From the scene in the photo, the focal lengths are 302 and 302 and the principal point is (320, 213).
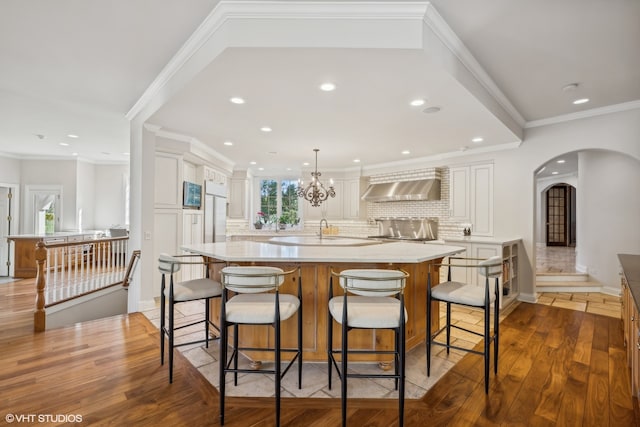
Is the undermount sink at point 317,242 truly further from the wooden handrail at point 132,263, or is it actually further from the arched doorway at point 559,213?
the arched doorway at point 559,213

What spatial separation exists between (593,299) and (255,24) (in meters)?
6.23

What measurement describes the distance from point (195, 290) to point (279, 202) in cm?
575

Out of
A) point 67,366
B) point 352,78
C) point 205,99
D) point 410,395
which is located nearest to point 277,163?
point 205,99

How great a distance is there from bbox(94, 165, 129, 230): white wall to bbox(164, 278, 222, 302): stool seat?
22.6 feet

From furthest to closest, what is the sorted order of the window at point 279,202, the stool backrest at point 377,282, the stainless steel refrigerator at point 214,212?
1. the window at point 279,202
2. the stainless steel refrigerator at point 214,212
3. the stool backrest at point 377,282

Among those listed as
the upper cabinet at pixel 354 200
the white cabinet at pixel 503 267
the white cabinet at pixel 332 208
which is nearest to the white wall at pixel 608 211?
the white cabinet at pixel 503 267

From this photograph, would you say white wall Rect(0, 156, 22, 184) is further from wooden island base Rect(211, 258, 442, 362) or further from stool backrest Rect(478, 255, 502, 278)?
stool backrest Rect(478, 255, 502, 278)

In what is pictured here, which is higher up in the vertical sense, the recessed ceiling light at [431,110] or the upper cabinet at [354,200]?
the recessed ceiling light at [431,110]

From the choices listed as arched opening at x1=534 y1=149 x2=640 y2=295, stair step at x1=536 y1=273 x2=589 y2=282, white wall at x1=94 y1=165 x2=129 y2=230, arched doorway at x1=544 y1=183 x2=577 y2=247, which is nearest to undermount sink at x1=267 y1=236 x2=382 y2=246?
arched opening at x1=534 y1=149 x2=640 y2=295

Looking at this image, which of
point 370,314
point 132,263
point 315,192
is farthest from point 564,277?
point 132,263

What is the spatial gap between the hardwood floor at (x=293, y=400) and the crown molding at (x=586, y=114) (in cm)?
290

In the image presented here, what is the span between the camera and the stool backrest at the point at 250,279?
2.06 metres

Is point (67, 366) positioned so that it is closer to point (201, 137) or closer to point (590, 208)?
point (201, 137)

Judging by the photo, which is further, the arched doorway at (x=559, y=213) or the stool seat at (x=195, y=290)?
the arched doorway at (x=559, y=213)
